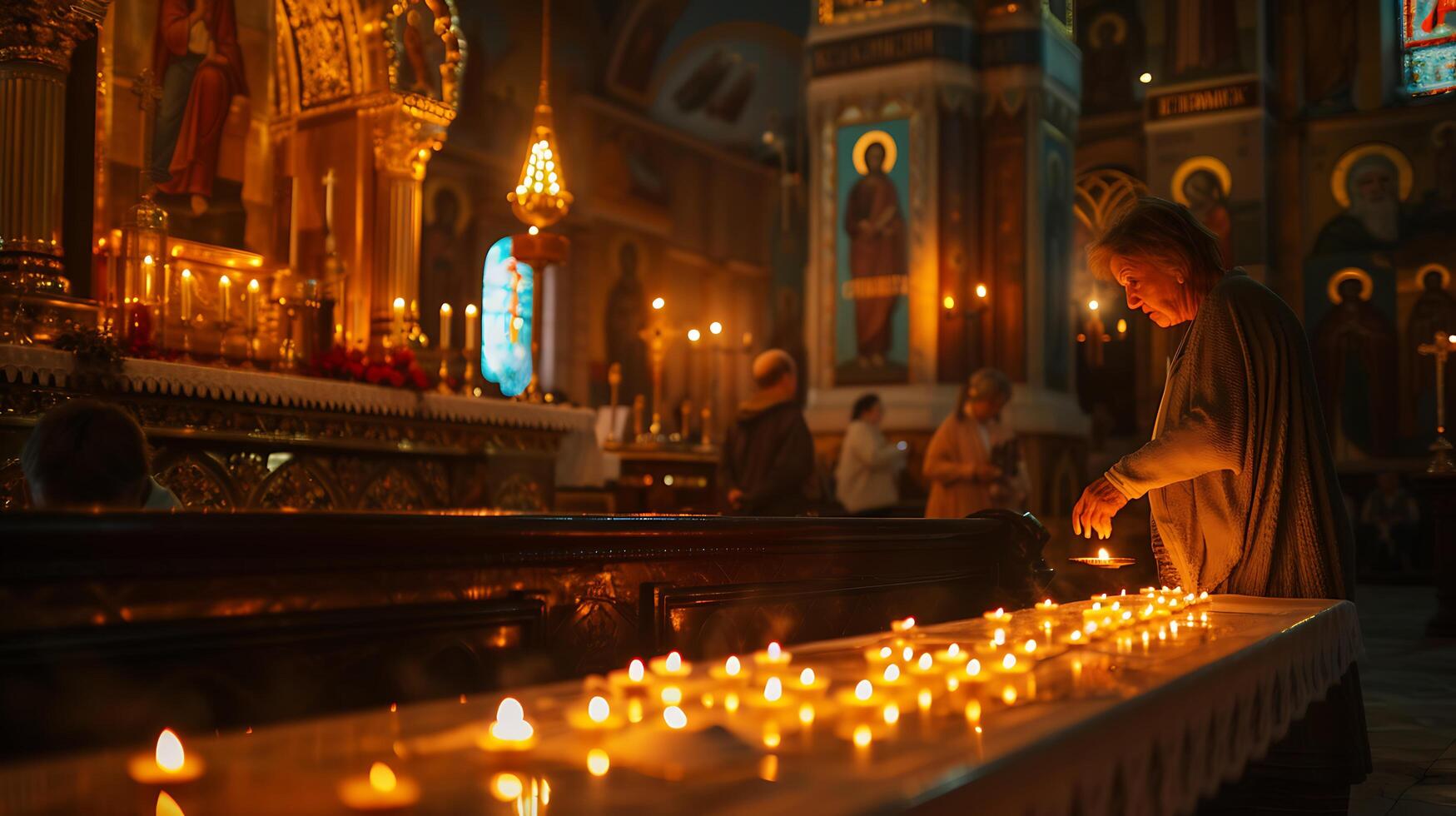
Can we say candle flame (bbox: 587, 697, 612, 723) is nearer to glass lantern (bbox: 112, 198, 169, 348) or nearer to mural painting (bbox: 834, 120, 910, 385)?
glass lantern (bbox: 112, 198, 169, 348)

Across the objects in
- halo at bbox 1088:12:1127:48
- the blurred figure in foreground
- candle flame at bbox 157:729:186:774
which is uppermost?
halo at bbox 1088:12:1127:48

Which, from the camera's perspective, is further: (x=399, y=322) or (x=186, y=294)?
(x=399, y=322)

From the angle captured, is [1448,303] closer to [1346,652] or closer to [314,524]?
[1346,652]

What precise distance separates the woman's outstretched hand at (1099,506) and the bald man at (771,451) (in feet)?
8.71

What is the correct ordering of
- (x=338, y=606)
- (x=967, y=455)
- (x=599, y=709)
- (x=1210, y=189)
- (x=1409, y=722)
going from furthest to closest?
(x=1210, y=189), (x=967, y=455), (x=1409, y=722), (x=338, y=606), (x=599, y=709)

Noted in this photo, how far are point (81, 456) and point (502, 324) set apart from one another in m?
15.3

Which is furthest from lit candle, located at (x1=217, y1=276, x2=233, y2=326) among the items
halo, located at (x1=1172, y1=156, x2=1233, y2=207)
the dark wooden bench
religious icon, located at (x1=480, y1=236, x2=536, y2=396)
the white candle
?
halo, located at (x1=1172, y1=156, x2=1233, y2=207)

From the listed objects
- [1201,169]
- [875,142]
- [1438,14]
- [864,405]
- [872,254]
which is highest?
[1438,14]

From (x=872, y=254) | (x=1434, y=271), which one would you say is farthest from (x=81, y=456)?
(x=1434, y=271)

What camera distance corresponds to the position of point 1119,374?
928 inches

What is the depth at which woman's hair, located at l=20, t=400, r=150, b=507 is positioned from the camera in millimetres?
2723

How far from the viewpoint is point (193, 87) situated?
8328mm

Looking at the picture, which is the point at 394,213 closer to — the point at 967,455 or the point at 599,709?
the point at 967,455

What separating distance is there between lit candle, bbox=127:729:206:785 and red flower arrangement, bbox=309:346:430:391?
20.6ft
